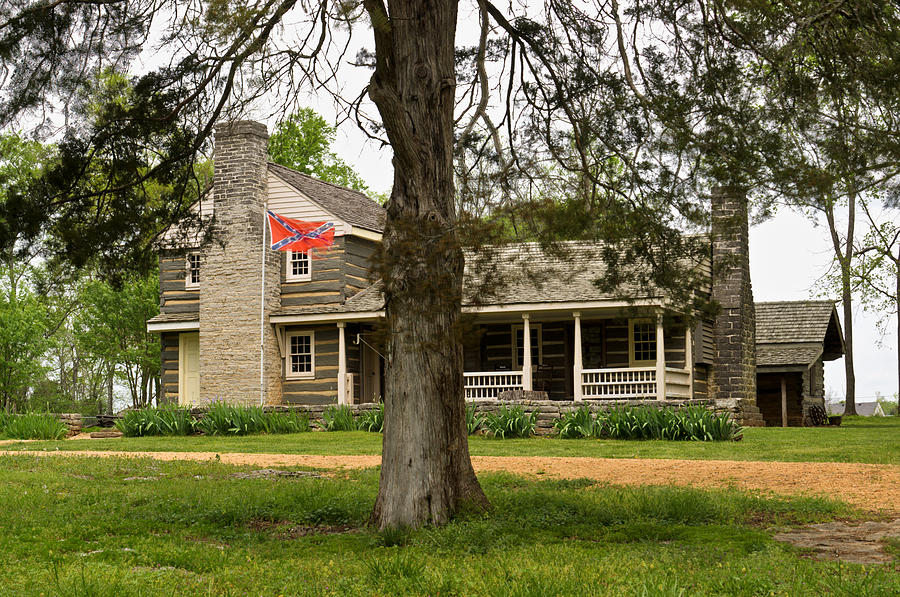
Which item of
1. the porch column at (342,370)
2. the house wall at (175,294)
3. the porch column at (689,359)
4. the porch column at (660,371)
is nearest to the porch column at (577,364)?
the porch column at (660,371)

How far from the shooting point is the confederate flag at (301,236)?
24.6 m

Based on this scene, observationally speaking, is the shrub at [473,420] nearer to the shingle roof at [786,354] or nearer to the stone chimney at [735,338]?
the stone chimney at [735,338]

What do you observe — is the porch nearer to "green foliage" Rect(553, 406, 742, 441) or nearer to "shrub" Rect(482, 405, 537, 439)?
"shrub" Rect(482, 405, 537, 439)

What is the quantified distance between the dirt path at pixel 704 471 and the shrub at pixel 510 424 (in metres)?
4.33

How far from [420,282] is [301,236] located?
16.6 meters

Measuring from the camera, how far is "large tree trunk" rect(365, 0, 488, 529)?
849 centimetres

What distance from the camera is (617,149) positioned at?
37.1 feet

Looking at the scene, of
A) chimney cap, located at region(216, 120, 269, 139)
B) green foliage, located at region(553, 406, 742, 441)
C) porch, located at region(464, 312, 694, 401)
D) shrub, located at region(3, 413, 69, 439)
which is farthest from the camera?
chimney cap, located at region(216, 120, 269, 139)

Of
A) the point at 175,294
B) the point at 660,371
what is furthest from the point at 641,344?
the point at 175,294

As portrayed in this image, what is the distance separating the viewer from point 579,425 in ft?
65.0

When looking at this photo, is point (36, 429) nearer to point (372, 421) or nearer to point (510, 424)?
point (372, 421)

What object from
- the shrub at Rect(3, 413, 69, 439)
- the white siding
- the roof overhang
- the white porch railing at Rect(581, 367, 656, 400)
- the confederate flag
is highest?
the white siding

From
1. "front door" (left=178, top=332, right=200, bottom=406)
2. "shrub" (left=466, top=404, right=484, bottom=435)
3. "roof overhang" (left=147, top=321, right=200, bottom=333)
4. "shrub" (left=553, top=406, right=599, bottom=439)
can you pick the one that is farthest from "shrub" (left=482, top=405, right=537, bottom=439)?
"front door" (left=178, top=332, right=200, bottom=406)

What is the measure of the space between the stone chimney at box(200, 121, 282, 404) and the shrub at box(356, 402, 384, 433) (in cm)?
614
